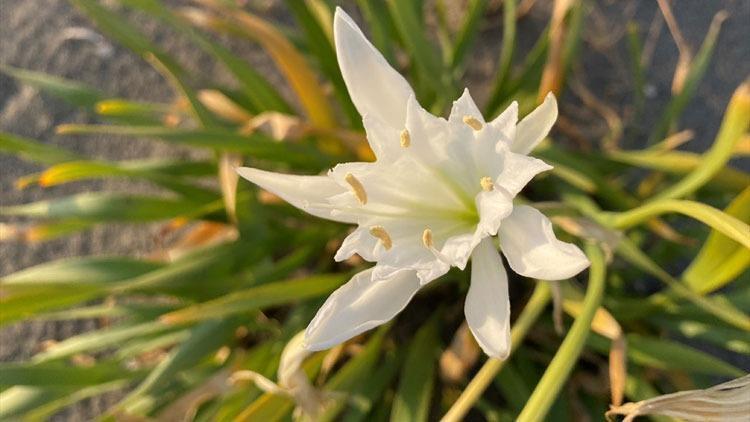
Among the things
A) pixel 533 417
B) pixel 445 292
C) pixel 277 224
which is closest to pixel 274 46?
pixel 277 224

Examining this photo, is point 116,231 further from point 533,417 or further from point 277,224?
point 533,417

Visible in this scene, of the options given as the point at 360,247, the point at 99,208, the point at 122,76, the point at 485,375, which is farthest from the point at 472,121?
the point at 122,76

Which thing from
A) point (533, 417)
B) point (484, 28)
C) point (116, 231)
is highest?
point (484, 28)

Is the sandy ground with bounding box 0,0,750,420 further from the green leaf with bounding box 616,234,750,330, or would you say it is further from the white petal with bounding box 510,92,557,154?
the white petal with bounding box 510,92,557,154

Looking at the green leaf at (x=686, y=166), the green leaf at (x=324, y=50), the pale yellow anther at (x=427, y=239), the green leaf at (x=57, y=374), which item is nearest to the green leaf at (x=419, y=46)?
the green leaf at (x=324, y=50)

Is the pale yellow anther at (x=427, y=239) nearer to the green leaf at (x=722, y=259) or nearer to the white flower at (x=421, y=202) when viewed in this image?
the white flower at (x=421, y=202)

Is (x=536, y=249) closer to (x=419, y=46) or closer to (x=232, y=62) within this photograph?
(x=419, y=46)

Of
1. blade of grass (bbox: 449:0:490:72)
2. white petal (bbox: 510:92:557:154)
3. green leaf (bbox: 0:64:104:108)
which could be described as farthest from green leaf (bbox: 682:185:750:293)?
green leaf (bbox: 0:64:104:108)
